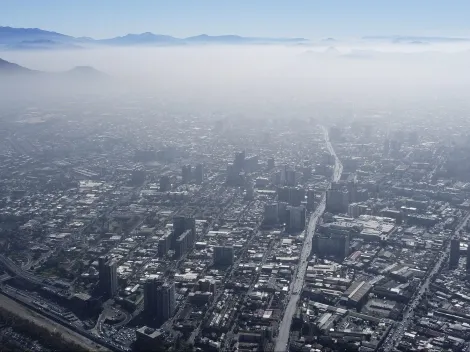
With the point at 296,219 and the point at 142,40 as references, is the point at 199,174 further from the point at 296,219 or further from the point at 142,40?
the point at 142,40

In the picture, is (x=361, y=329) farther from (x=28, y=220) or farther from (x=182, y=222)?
(x=28, y=220)

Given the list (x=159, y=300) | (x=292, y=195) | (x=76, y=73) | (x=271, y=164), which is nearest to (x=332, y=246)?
→ (x=292, y=195)

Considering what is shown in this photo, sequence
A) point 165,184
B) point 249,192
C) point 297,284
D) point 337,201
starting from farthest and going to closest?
point 165,184
point 249,192
point 337,201
point 297,284

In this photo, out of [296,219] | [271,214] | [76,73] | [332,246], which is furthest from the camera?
[76,73]

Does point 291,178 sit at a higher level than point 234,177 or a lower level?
higher

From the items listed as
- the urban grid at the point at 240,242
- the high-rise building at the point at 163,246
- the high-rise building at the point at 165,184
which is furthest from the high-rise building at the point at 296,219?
the high-rise building at the point at 165,184

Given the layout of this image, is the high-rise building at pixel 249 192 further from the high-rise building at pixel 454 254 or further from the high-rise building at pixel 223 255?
the high-rise building at pixel 454 254
